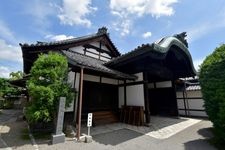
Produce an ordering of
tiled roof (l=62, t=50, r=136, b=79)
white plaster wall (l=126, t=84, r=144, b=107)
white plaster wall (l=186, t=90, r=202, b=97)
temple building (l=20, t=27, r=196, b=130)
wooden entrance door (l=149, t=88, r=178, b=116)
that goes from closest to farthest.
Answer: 1. tiled roof (l=62, t=50, r=136, b=79)
2. temple building (l=20, t=27, r=196, b=130)
3. white plaster wall (l=126, t=84, r=144, b=107)
4. wooden entrance door (l=149, t=88, r=178, b=116)
5. white plaster wall (l=186, t=90, r=202, b=97)

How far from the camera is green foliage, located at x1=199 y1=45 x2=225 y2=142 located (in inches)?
188

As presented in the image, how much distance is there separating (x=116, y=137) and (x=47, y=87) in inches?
137

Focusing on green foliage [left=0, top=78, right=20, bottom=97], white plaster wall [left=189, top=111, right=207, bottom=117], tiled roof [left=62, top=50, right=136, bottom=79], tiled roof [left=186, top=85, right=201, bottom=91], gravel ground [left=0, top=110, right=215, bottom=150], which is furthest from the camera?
green foliage [left=0, top=78, right=20, bottom=97]

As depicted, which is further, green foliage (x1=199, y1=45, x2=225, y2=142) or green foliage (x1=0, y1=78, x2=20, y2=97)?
green foliage (x1=0, y1=78, x2=20, y2=97)

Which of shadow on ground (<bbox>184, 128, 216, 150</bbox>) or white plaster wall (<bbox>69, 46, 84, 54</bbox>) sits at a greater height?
white plaster wall (<bbox>69, 46, 84, 54</bbox>)

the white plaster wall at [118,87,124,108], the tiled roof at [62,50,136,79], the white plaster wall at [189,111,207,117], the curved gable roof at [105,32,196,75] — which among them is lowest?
the white plaster wall at [189,111,207,117]

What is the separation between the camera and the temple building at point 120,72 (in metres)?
7.71

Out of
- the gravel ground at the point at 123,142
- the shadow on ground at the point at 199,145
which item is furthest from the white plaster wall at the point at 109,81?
the shadow on ground at the point at 199,145

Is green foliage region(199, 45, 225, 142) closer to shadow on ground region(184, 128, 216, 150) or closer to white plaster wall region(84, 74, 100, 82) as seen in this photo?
shadow on ground region(184, 128, 216, 150)

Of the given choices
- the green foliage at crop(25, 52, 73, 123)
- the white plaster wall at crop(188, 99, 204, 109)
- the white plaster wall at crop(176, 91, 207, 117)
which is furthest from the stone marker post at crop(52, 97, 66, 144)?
the white plaster wall at crop(188, 99, 204, 109)

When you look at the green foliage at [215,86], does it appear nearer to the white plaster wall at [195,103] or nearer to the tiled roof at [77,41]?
the tiled roof at [77,41]

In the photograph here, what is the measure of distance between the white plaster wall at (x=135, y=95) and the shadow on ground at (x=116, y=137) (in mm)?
2259

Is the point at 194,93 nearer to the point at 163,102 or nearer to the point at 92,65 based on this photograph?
the point at 163,102

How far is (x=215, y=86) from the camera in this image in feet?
16.5
